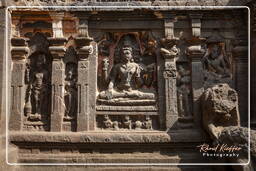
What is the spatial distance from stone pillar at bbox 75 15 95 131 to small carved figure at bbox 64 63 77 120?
0.17m

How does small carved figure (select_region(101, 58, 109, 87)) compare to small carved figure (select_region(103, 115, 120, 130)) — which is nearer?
small carved figure (select_region(103, 115, 120, 130))

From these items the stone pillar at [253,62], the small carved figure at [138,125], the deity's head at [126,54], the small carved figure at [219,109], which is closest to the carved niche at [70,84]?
the deity's head at [126,54]

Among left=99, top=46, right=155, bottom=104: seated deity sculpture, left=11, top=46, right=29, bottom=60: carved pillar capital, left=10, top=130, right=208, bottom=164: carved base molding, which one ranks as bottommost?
left=10, top=130, right=208, bottom=164: carved base molding

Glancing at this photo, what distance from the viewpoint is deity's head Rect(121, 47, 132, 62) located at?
273 inches

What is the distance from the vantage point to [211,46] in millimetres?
7023

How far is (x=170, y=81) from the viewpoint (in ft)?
22.2

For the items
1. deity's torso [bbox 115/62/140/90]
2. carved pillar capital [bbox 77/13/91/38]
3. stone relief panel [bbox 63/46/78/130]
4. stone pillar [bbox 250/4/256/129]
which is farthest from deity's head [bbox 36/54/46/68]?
stone pillar [bbox 250/4/256/129]

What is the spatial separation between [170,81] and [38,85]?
9.80ft

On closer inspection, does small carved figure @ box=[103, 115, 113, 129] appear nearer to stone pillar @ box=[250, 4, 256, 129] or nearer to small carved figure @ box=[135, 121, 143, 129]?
small carved figure @ box=[135, 121, 143, 129]

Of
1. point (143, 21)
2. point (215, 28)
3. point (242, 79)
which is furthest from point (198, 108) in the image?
point (143, 21)

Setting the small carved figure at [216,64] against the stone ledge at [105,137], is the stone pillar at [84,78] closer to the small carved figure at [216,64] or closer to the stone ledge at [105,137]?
the stone ledge at [105,137]

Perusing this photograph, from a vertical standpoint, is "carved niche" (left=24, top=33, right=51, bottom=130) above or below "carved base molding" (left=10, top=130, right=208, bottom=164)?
above

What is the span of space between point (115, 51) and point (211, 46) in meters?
2.24

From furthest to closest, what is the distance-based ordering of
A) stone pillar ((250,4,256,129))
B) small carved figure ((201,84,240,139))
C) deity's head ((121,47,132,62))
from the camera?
deity's head ((121,47,132,62))
stone pillar ((250,4,256,129))
small carved figure ((201,84,240,139))
